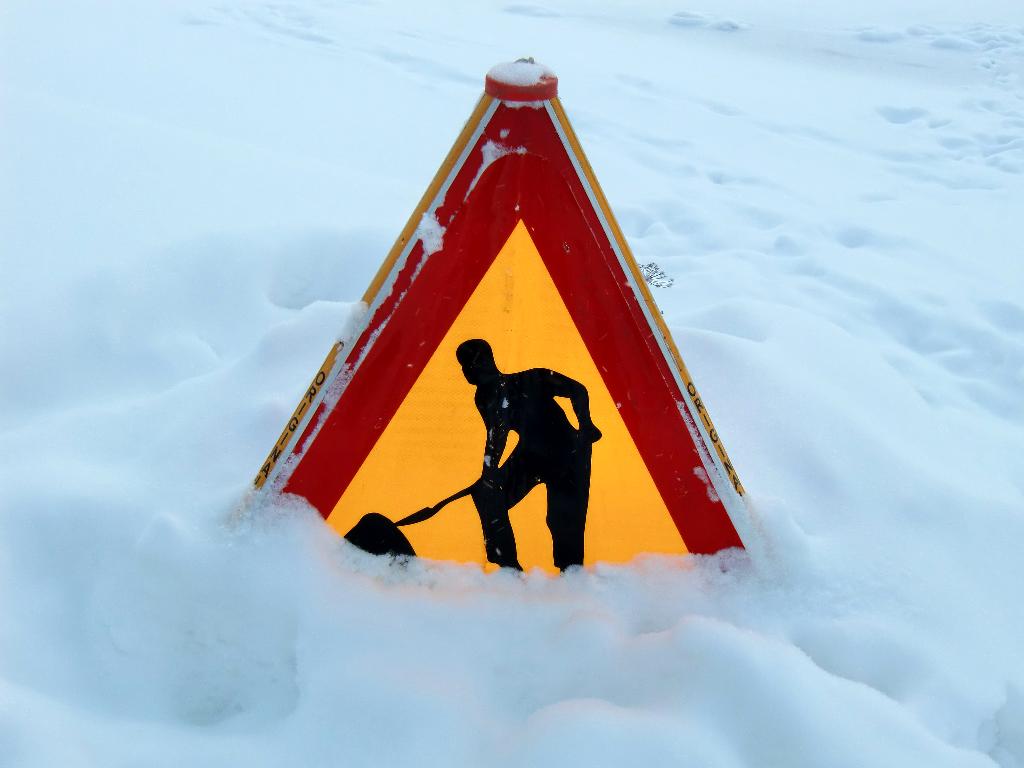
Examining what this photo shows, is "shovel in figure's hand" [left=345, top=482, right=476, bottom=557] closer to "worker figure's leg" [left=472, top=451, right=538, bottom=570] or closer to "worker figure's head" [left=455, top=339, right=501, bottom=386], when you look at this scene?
"worker figure's leg" [left=472, top=451, right=538, bottom=570]

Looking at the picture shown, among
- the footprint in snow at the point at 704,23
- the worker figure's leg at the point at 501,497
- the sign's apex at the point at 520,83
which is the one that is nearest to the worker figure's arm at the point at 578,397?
the worker figure's leg at the point at 501,497

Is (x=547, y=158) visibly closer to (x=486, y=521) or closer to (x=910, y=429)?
(x=486, y=521)

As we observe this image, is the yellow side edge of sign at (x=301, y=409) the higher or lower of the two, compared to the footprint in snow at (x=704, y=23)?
lower

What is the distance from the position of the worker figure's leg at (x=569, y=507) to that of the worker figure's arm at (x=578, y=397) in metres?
0.02

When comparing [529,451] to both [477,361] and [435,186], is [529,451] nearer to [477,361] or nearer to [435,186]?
[477,361]

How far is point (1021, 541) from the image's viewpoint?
141cm

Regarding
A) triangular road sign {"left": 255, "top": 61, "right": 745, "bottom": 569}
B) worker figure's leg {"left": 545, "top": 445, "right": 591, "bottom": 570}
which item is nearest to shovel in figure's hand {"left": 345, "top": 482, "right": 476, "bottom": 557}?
triangular road sign {"left": 255, "top": 61, "right": 745, "bottom": 569}

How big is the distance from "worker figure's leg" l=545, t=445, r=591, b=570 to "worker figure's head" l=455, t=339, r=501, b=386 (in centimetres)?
18

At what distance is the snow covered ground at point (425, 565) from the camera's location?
1.01m

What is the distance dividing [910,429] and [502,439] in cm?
105

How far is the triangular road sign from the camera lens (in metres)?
1.04

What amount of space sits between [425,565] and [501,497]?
158 millimetres

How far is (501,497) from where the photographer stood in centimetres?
120

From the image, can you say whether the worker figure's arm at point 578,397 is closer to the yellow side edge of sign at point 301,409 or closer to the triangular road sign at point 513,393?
the triangular road sign at point 513,393
